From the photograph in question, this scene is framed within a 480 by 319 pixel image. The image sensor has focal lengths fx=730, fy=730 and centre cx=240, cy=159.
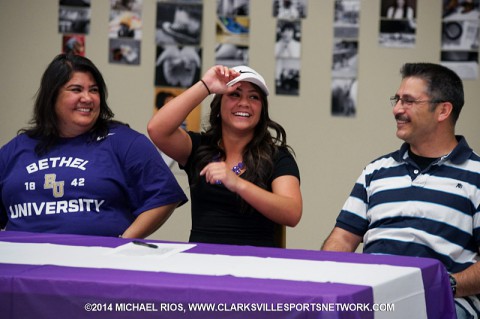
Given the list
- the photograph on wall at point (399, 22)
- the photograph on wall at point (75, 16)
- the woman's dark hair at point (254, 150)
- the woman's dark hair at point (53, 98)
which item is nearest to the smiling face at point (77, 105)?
the woman's dark hair at point (53, 98)

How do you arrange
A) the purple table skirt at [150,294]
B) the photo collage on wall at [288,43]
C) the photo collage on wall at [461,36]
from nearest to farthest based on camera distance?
the purple table skirt at [150,294], the photo collage on wall at [461,36], the photo collage on wall at [288,43]

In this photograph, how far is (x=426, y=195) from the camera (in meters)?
2.19

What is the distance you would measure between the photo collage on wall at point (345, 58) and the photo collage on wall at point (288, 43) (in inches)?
6.5

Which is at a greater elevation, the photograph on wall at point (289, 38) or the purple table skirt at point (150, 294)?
the photograph on wall at point (289, 38)

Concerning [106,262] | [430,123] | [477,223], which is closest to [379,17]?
[430,123]

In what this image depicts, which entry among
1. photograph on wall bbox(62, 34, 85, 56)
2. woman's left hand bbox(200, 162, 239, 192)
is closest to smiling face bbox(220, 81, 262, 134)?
woman's left hand bbox(200, 162, 239, 192)

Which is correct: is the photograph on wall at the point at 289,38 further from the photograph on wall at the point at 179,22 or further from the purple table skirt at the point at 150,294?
the purple table skirt at the point at 150,294

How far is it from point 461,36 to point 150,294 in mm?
2470

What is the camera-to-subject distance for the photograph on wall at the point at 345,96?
3.45 meters

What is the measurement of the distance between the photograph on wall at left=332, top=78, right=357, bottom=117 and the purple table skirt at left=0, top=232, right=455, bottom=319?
191 centimetres

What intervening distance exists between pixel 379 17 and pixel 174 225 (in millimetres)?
1406

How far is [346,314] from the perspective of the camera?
1266mm

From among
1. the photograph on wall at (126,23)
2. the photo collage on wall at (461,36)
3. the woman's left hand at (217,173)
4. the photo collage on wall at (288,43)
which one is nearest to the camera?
the woman's left hand at (217,173)

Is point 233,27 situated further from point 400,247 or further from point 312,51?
point 400,247
